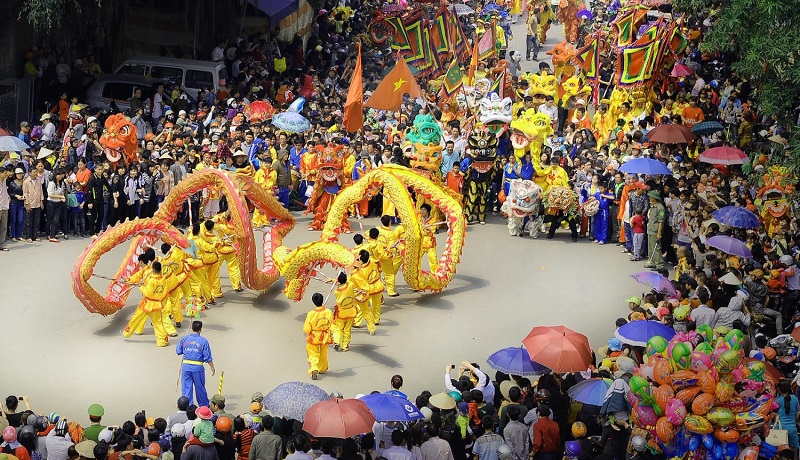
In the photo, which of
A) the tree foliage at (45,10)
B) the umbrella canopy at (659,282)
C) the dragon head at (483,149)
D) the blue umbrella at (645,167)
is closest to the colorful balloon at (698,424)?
the umbrella canopy at (659,282)

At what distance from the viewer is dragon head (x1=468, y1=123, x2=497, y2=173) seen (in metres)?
21.3

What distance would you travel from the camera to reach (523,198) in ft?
67.5

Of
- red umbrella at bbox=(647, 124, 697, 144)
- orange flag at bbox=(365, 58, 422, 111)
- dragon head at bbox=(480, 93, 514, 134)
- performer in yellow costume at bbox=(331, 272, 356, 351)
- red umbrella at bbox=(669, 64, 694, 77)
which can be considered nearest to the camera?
performer in yellow costume at bbox=(331, 272, 356, 351)

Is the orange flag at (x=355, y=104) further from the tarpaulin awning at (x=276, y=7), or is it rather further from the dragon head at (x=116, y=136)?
the tarpaulin awning at (x=276, y=7)

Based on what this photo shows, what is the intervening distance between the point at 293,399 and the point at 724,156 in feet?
31.9

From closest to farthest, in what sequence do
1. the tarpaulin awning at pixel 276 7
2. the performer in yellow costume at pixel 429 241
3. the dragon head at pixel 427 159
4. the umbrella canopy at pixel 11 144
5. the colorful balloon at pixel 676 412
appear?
the colorful balloon at pixel 676 412, the performer in yellow costume at pixel 429 241, the umbrella canopy at pixel 11 144, the dragon head at pixel 427 159, the tarpaulin awning at pixel 276 7

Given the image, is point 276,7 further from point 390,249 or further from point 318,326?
point 318,326

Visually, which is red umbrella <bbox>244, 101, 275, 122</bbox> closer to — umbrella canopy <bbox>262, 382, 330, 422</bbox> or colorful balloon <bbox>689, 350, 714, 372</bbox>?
umbrella canopy <bbox>262, 382, 330, 422</bbox>

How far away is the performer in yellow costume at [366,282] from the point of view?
1591cm

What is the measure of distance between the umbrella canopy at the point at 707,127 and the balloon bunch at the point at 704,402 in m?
9.81

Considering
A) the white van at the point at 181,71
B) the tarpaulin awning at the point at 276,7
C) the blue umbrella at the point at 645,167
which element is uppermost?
the tarpaulin awning at the point at 276,7

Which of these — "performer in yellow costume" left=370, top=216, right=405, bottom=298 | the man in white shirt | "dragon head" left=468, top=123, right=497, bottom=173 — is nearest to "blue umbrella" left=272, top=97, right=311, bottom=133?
"dragon head" left=468, top=123, right=497, bottom=173

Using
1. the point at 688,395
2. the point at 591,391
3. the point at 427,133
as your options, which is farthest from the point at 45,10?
the point at 688,395

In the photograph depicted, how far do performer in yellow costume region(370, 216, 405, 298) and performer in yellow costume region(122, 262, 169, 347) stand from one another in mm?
2743
